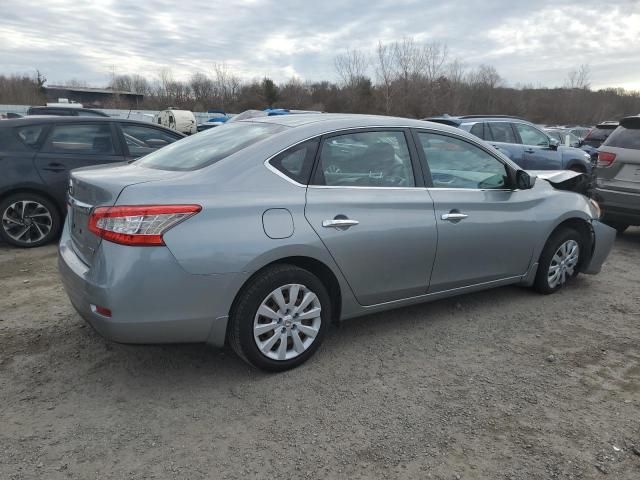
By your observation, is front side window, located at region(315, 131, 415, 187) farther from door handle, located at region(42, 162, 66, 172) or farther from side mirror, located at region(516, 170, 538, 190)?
door handle, located at region(42, 162, 66, 172)

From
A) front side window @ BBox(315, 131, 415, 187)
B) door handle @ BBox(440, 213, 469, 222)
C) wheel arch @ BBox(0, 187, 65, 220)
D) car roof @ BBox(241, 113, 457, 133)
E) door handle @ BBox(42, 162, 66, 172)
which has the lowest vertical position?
wheel arch @ BBox(0, 187, 65, 220)

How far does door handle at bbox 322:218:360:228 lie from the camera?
324cm

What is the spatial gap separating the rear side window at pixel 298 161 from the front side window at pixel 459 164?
38.9 inches

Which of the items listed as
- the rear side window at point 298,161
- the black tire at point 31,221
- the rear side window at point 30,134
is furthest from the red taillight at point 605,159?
the rear side window at point 30,134

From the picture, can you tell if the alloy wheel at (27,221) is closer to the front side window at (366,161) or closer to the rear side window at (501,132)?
the front side window at (366,161)

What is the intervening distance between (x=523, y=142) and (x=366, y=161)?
790 cm

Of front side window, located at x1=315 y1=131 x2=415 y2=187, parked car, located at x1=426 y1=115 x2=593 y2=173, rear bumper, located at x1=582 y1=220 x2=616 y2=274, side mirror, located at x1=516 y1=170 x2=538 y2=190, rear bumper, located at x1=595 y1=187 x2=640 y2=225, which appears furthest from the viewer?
parked car, located at x1=426 y1=115 x2=593 y2=173

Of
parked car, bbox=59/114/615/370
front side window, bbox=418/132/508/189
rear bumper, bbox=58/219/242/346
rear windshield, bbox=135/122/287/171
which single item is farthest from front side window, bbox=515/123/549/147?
rear bumper, bbox=58/219/242/346

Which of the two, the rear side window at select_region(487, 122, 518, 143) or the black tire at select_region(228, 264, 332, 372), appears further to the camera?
the rear side window at select_region(487, 122, 518, 143)

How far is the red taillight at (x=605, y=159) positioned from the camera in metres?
6.88

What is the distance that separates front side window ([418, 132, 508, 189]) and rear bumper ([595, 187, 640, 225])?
332 centimetres

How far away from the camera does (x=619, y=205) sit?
6730 millimetres

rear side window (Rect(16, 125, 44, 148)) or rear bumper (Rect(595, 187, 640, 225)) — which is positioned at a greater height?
rear side window (Rect(16, 125, 44, 148))

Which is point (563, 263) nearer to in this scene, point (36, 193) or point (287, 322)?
point (287, 322)
